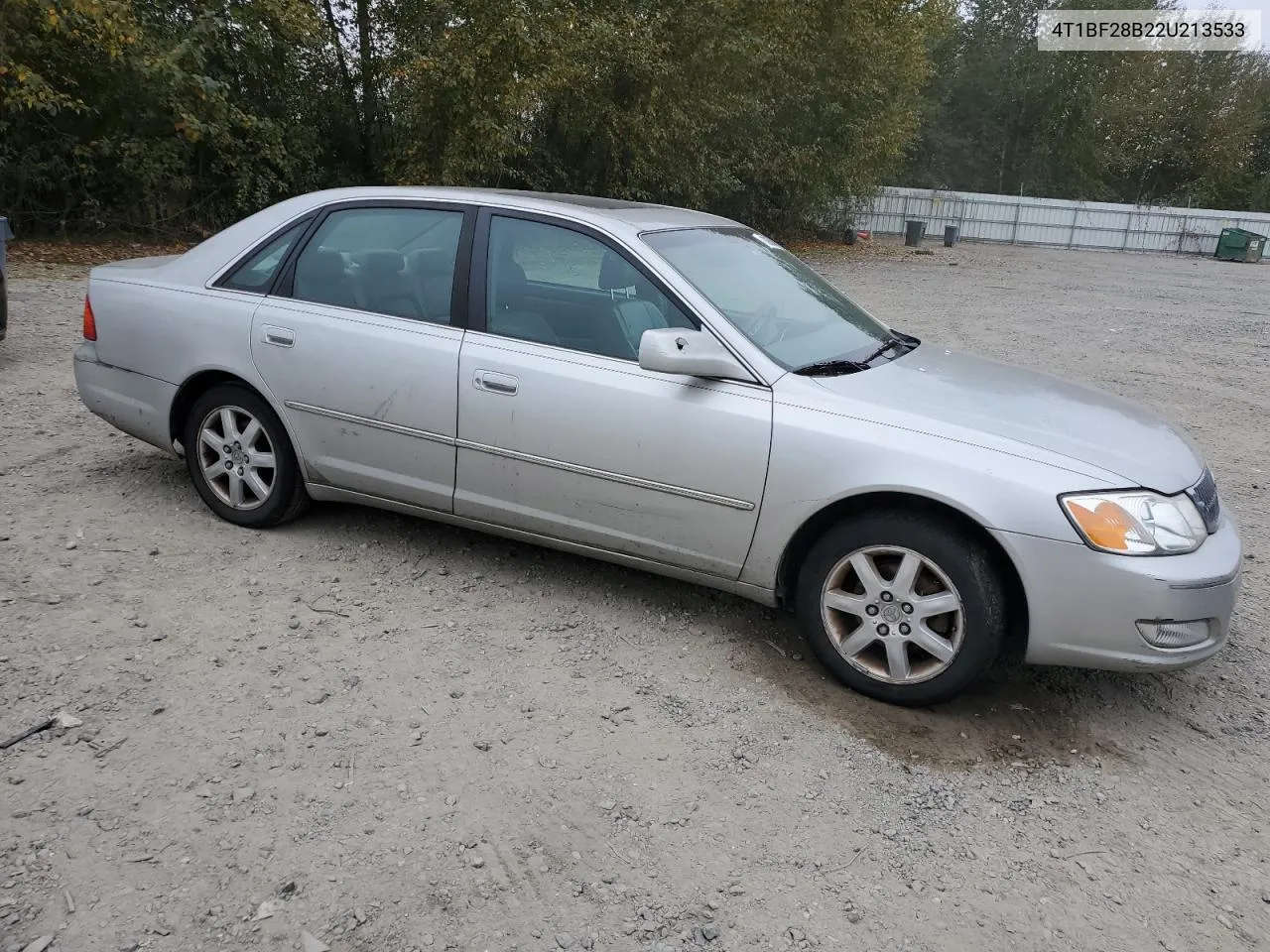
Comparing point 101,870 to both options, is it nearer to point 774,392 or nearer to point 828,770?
point 828,770

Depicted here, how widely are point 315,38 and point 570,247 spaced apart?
46.1 feet

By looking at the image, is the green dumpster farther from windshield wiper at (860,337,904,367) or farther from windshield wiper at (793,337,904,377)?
windshield wiper at (793,337,904,377)

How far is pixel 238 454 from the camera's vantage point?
15.0ft

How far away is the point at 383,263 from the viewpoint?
14.2ft

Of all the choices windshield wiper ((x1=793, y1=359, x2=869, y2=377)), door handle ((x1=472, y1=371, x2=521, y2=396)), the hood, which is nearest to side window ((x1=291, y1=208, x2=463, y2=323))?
door handle ((x1=472, y1=371, x2=521, y2=396))

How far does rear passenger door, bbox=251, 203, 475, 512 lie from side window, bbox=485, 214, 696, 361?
0.54 feet

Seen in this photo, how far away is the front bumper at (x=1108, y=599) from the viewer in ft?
10.2

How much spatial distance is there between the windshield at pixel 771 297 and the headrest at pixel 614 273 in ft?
0.44

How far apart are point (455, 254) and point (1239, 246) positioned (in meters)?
34.8

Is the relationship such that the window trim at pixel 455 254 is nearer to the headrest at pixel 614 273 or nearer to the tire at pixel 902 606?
the headrest at pixel 614 273

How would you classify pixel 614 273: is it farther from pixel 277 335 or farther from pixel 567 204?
pixel 277 335

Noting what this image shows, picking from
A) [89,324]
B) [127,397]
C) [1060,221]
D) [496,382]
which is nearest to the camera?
[496,382]

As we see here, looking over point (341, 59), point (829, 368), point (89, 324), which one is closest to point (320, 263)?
point (89, 324)

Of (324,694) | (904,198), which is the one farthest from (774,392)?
(904,198)
